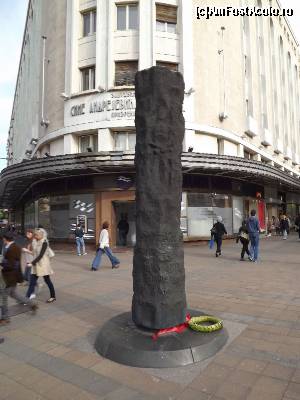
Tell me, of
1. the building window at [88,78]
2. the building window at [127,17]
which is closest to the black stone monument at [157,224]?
the building window at [88,78]

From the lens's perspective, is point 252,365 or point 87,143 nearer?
point 252,365

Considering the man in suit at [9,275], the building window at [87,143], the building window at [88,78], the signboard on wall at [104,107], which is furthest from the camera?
the building window at [88,78]

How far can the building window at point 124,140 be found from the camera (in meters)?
17.9

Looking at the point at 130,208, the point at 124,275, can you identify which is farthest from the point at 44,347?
the point at 130,208

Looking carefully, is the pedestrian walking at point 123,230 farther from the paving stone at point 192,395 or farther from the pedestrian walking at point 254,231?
the paving stone at point 192,395

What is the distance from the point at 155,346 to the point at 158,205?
1.66m

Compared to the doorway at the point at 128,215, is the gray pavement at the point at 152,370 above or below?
below

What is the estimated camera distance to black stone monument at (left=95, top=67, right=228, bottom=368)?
414 cm

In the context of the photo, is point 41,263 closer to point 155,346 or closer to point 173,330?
point 173,330

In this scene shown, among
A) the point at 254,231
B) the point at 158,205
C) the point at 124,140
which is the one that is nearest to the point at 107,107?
the point at 124,140

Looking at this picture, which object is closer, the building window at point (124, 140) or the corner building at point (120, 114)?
the corner building at point (120, 114)

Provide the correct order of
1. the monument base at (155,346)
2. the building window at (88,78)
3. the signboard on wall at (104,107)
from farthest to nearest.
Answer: the building window at (88,78) → the signboard on wall at (104,107) → the monument base at (155,346)

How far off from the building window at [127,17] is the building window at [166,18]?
3.98 feet

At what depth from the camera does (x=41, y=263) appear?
6.42 metres
